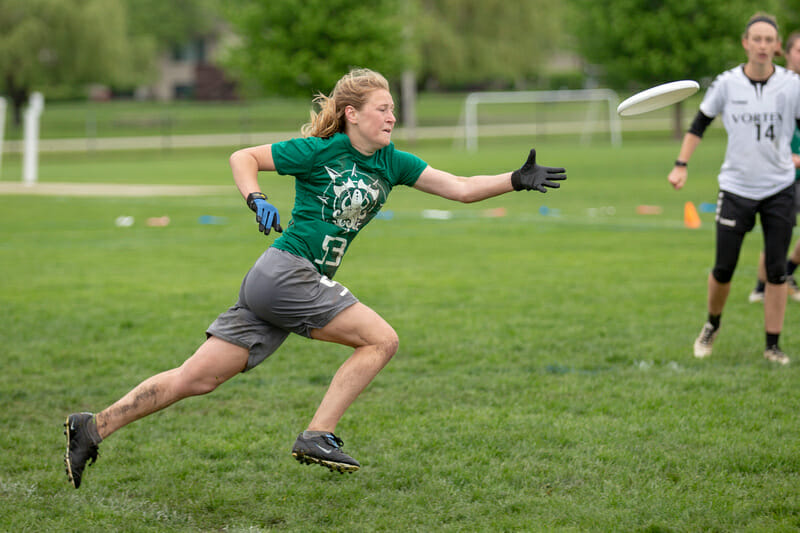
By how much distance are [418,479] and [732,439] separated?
1825 mm

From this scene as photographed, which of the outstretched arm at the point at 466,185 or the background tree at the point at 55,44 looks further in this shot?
the background tree at the point at 55,44

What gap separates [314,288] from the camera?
4527 millimetres

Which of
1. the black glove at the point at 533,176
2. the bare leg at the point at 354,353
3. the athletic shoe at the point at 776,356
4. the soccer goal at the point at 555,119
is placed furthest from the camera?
the soccer goal at the point at 555,119

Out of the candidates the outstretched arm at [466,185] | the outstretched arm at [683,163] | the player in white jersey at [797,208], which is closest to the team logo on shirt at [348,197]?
the outstretched arm at [466,185]

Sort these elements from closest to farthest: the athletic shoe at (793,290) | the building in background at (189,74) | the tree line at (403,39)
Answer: the athletic shoe at (793,290) < the tree line at (403,39) < the building in background at (189,74)

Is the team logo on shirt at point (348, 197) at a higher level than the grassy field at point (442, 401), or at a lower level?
higher

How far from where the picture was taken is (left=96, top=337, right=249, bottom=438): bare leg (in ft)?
14.7

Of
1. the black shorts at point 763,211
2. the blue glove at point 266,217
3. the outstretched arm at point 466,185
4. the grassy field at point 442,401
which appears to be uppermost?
the outstretched arm at point 466,185

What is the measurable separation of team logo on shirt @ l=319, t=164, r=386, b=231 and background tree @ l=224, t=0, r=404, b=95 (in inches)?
1389

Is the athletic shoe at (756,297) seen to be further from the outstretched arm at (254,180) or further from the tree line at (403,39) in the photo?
the tree line at (403,39)

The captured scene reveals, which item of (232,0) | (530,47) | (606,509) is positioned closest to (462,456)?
(606,509)

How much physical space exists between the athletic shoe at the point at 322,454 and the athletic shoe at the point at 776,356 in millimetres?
3928

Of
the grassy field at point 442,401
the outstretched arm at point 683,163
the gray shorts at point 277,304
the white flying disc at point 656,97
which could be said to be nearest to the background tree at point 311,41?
the grassy field at point 442,401

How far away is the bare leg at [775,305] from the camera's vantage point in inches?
274
